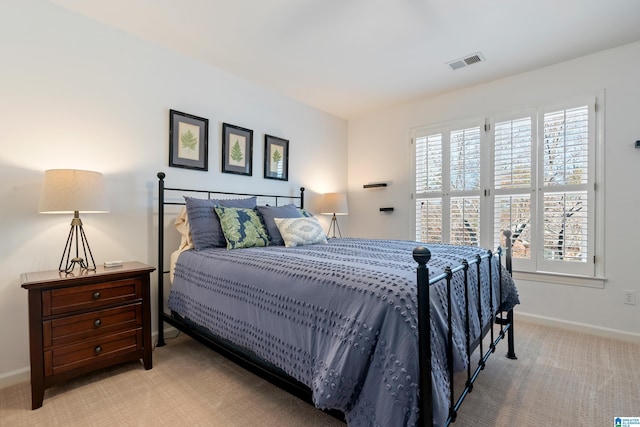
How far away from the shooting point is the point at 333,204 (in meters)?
3.90

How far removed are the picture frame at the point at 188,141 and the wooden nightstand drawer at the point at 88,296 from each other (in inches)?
44.9

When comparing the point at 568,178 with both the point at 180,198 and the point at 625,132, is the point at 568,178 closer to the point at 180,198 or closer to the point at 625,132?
the point at 625,132

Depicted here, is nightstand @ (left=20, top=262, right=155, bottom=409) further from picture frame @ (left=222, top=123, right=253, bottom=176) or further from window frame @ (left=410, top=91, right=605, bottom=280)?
window frame @ (left=410, top=91, right=605, bottom=280)

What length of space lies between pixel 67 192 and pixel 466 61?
331 centimetres

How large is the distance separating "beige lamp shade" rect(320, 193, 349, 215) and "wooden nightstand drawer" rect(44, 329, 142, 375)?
7.90 ft

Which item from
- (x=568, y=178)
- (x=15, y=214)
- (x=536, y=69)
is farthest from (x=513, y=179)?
(x=15, y=214)

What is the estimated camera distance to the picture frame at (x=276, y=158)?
137 inches

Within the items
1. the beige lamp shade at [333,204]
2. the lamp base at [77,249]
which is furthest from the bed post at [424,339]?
the beige lamp shade at [333,204]

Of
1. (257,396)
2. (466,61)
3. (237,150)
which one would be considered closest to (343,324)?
(257,396)

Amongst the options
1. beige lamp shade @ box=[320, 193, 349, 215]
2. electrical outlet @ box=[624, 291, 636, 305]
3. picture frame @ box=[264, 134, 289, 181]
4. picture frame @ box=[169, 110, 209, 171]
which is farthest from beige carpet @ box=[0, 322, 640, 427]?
beige lamp shade @ box=[320, 193, 349, 215]

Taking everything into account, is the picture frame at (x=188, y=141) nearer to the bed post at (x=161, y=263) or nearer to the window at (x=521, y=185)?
the bed post at (x=161, y=263)

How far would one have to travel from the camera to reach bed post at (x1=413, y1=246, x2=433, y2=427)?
0.99 metres

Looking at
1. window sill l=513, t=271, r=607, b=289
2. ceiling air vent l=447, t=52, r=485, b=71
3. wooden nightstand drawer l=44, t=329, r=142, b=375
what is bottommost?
wooden nightstand drawer l=44, t=329, r=142, b=375

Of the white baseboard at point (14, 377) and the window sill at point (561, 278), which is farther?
the window sill at point (561, 278)
